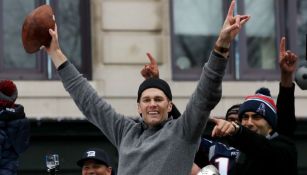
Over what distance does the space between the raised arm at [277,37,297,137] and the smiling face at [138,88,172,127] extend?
1.40 metres

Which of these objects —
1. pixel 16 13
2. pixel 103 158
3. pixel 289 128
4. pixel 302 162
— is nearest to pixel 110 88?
pixel 16 13

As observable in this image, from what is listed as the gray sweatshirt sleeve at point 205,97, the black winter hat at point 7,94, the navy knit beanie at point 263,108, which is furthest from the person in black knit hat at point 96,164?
the gray sweatshirt sleeve at point 205,97

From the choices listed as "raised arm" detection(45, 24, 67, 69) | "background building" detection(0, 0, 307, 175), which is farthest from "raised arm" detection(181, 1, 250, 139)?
"background building" detection(0, 0, 307, 175)

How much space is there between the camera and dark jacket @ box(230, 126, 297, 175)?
19.5 feet

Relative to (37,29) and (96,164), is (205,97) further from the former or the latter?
(96,164)

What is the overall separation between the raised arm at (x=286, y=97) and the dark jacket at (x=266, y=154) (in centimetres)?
42

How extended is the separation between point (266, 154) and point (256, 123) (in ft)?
1.58

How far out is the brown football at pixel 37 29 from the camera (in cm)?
588

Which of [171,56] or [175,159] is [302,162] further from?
[175,159]

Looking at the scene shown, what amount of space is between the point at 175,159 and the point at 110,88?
5954 millimetres

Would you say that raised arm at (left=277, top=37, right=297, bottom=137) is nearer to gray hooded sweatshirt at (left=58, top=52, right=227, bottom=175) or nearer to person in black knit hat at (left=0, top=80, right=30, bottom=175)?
gray hooded sweatshirt at (left=58, top=52, right=227, bottom=175)

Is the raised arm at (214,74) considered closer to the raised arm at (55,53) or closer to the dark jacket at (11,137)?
the raised arm at (55,53)

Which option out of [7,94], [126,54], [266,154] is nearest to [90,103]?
[266,154]

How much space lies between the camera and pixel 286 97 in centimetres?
688
